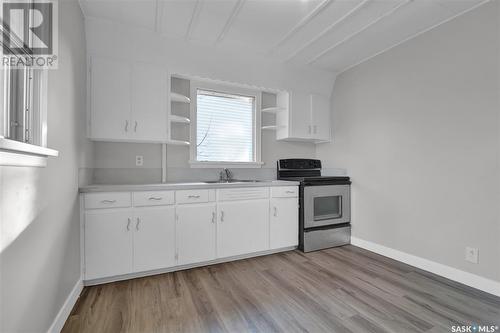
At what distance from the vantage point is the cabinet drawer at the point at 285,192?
9.66 feet

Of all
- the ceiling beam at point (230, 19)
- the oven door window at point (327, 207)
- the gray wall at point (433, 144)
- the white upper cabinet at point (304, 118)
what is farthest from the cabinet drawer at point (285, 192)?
the ceiling beam at point (230, 19)

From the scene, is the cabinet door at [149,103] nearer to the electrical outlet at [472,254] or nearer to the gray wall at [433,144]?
the gray wall at [433,144]

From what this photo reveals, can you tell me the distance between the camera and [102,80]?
2352 mm

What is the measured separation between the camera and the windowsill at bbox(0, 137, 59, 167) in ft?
3.00

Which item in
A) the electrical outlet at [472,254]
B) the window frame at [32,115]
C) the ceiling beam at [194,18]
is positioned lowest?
the electrical outlet at [472,254]

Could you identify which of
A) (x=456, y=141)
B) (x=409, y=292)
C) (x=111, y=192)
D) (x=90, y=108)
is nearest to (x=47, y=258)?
(x=111, y=192)

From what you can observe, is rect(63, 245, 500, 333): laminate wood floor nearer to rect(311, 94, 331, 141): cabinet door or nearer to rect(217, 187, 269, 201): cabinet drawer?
rect(217, 187, 269, 201): cabinet drawer

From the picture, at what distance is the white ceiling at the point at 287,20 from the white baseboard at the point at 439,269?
2.45m

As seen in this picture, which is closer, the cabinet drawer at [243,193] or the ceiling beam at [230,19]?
the ceiling beam at [230,19]

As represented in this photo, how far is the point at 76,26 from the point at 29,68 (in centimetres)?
96

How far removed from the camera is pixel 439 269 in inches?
92.4

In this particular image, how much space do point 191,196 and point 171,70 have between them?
1.45 metres

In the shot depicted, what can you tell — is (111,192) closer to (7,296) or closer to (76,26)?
(7,296)

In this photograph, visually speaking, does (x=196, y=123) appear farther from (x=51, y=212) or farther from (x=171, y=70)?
(x=51, y=212)
